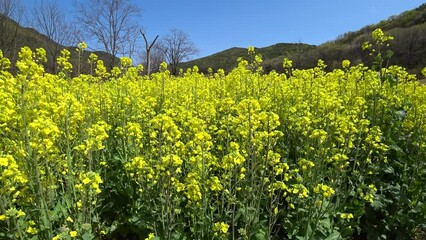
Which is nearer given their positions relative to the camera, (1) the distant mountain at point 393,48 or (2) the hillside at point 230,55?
Answer: (1) the distant mountain at point 393,48

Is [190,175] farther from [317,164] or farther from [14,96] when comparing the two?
[14,96]

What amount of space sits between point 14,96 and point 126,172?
1.38m

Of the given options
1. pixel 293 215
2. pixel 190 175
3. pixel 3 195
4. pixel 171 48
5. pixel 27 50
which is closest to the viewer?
pixel 3 195

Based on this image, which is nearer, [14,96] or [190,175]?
[190,175]

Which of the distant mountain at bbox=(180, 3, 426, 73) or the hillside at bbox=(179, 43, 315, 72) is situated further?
the hillside at bbox=(179, 43, 315, 72)

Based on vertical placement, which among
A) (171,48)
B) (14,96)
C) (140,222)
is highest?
(171,48)

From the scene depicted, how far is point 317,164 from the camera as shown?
327 cm

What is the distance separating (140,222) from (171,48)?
48.6 metres

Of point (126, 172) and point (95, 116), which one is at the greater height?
point (95, 116)

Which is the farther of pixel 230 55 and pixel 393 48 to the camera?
pixel 230 55

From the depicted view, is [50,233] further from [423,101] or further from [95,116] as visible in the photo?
[423,101]

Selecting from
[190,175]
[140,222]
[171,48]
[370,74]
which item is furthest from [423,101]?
[171,48]

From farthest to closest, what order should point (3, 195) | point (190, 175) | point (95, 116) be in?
point (95, 116), point (190, 175), point (3, 195)

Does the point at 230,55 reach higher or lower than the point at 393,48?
higher
